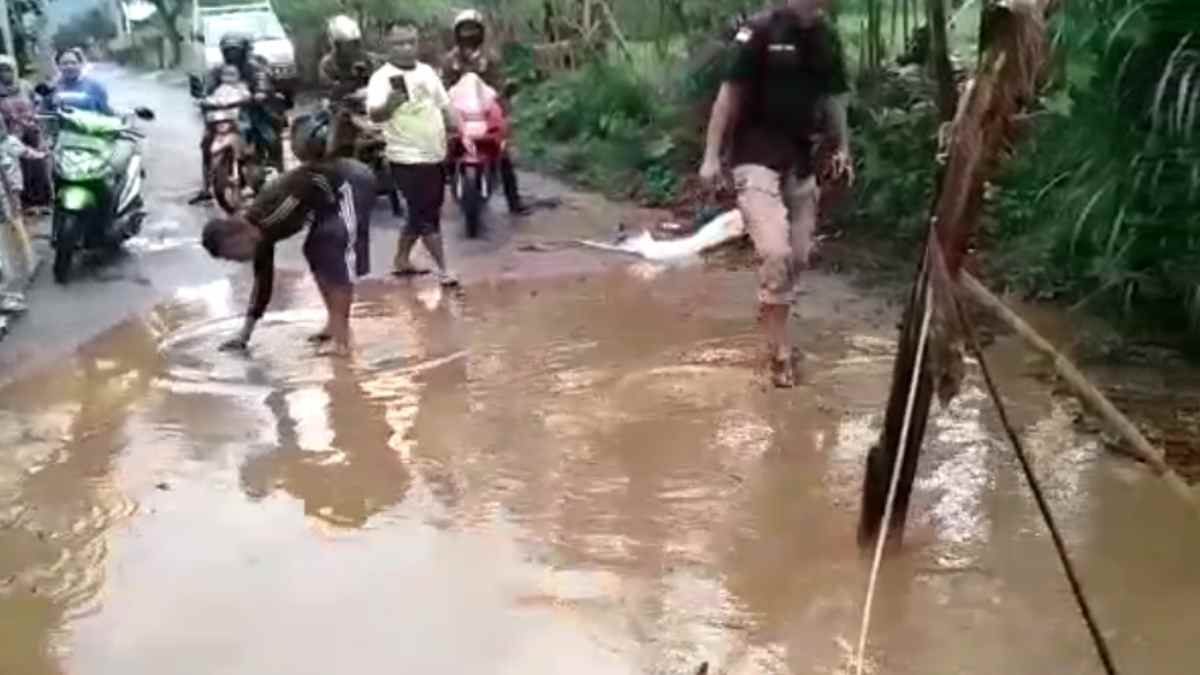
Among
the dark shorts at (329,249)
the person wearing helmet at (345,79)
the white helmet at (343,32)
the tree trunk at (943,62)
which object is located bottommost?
the dark shorts at (329,249)

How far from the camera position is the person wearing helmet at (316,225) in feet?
26.1

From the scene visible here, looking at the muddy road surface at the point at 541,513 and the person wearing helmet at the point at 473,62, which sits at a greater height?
the person wearing helmet at the point at 473,62

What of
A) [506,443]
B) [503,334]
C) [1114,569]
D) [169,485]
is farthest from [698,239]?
[1114,569]

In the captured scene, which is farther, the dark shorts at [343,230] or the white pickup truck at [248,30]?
the white pickup truck at [248,30]

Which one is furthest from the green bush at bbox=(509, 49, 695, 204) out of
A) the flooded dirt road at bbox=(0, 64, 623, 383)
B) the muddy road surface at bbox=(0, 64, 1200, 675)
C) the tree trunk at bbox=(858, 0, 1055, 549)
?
the tree trunk at bbox=(858, 0, 1055, 549)

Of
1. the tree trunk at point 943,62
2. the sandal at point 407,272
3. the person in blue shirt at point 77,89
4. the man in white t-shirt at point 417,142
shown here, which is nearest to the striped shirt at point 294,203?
the man in white t-shirt at point 417,142

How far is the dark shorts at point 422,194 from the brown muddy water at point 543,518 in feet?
4.76

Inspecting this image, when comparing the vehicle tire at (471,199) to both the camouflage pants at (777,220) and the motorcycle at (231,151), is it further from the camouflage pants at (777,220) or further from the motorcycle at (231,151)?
the camouflage pants at (777,220)

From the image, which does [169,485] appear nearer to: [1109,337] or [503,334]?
[503,334]

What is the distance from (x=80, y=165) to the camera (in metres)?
10.4

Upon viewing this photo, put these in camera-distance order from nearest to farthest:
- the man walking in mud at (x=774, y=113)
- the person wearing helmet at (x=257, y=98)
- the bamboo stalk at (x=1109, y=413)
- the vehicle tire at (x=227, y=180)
Result: the bamboo stalk at (x=1109, y=413) → the man walking in mud at (x=774, y=113) → the vehicle tire at (x=227, y=180) → the person wearing helmet at (x=257, y=98)

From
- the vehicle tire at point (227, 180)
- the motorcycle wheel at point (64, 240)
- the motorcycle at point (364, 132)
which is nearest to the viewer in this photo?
the motorcycle at point (364, 132)

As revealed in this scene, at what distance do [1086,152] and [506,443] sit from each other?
3034 millimetres

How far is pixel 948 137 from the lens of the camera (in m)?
4.52
